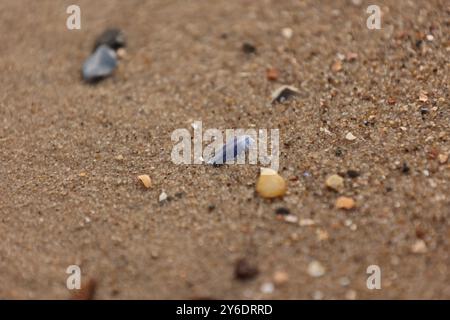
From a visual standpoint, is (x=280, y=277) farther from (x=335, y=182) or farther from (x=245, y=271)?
(x=335, y=182)

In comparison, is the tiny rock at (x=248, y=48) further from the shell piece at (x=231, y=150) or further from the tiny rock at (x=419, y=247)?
the tiny rock at (x=419, y=247)

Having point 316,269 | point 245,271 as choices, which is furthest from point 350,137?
point 245,271

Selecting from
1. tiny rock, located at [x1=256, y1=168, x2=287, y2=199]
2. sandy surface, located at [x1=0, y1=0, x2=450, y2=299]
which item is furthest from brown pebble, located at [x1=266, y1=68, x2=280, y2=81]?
tiny rock, located at [x1=256, y1=168, x2=287, y2=199]

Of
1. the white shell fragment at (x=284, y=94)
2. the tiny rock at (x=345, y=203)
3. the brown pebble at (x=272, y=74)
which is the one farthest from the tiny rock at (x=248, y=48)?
the tiny rock at (x=345, y=203)

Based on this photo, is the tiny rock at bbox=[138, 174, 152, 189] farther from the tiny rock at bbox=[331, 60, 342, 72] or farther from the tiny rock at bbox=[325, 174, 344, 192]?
the tiny rock at bbox=[331, 60, 342, 72]

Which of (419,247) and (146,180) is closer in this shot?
(419,247)
